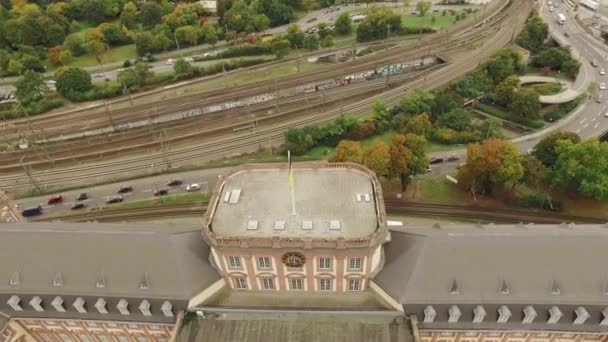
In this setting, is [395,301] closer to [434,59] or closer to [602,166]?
[602,166]

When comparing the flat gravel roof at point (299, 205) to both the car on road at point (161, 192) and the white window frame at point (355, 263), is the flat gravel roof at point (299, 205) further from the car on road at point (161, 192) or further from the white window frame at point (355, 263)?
the car on road at point (161, 192)

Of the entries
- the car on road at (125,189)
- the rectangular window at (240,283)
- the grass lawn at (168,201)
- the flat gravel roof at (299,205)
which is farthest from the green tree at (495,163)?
the car on road at (125,189)

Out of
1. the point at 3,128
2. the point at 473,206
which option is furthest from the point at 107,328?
the point at 3,128

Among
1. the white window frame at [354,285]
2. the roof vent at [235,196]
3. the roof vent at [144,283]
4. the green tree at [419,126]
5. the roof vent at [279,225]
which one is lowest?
the green tree at [419,126]

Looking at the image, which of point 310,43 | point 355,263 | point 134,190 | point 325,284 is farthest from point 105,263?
point 310,43

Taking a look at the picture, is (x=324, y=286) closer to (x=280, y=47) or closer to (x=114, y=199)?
(x=114, y=199)

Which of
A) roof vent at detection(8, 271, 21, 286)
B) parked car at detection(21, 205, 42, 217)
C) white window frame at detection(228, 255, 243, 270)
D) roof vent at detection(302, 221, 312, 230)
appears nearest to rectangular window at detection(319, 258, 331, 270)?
roof vent at detection(302, 221, 312, 230)
